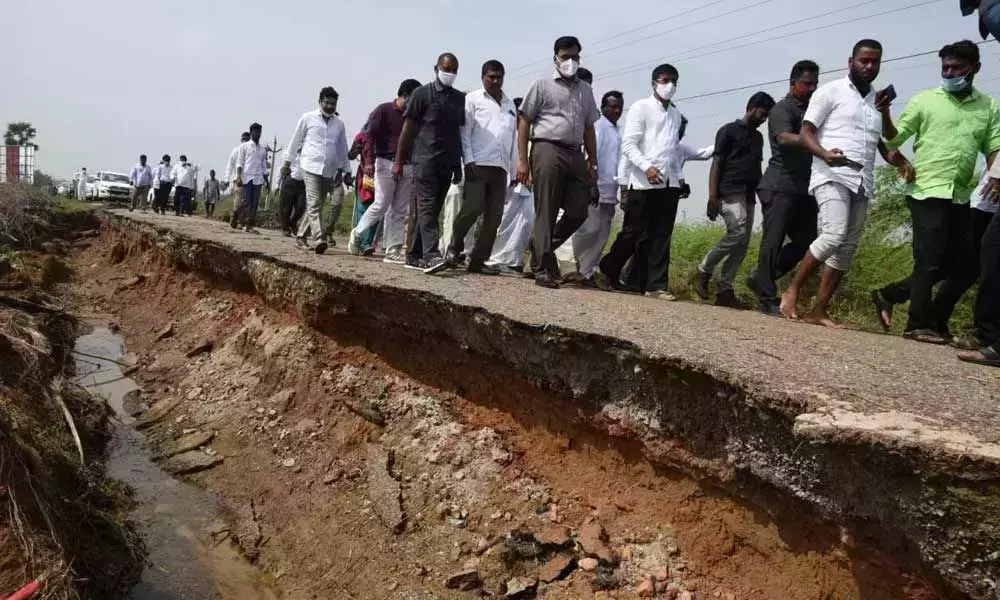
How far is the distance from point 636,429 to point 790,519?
70cm

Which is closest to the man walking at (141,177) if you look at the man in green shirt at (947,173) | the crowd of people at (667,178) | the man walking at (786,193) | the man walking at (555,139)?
the crowd of people at (667,178)

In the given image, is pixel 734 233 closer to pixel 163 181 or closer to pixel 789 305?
pixel 789 305

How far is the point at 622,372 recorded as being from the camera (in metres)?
2.93

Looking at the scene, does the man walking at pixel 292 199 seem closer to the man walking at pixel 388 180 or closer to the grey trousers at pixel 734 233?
the man walking at pixel 388 180

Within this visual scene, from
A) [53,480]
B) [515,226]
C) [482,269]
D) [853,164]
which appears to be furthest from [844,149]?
[53,480]

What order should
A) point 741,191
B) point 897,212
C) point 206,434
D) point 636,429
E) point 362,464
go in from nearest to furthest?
point 636,429 < point 362,464 < point 206,434 < point 741,191 < point 897,212

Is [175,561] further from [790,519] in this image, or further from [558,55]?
[558,55]

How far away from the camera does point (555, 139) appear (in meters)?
4.88

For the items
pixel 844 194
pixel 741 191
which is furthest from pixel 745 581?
pixel 741 191

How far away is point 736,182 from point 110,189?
2838 cm

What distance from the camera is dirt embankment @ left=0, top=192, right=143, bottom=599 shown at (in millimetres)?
2482

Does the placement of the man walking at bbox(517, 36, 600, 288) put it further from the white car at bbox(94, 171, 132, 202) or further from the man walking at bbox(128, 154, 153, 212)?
the white car at bbox(94, 171, 132, 202)

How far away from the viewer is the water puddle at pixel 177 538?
129 inches

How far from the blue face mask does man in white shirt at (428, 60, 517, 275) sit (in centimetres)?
291
